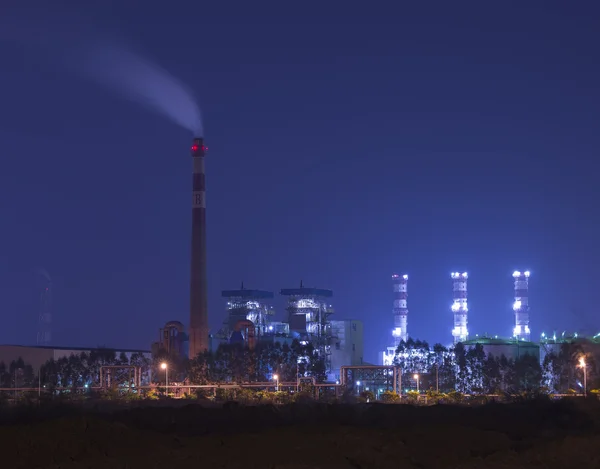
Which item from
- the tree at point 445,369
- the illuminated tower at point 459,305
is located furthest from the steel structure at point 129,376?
the illuminated tower at point 459,305

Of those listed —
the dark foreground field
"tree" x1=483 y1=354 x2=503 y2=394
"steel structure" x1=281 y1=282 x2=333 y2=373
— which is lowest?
"tree" x1=483 y1=354 x2=503 y2=394

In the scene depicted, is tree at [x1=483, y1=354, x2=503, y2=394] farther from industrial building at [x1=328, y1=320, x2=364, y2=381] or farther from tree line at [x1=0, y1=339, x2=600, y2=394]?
industrial building at [x1=328, y1=320, x2=364, y2=381]

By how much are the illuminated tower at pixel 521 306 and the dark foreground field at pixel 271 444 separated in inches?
4623

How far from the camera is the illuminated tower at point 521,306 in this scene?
149625 millimetres

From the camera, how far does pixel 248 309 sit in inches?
5241

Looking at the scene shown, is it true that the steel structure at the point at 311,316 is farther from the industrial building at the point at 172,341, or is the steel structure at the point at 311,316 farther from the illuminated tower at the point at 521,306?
the illuminated tower at the point at 521,306

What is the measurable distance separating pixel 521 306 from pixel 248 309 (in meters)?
48.0

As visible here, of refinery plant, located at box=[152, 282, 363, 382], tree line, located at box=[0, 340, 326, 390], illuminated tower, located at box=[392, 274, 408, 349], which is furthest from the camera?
illuminated tower, located at box=[392, 274, 408, 349]

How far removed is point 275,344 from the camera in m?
109

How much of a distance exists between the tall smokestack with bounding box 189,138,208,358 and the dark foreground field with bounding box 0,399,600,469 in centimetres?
6305

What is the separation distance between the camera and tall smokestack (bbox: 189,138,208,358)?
98188 millimetres

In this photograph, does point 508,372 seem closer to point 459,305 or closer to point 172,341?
point 172,341

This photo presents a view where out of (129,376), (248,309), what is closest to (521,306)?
(248,309)

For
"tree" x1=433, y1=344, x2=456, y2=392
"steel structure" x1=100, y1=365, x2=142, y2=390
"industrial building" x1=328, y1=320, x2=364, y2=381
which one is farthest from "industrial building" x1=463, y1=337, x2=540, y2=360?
"steel structure" x1=100, y1=365, x2=142, y2=390
